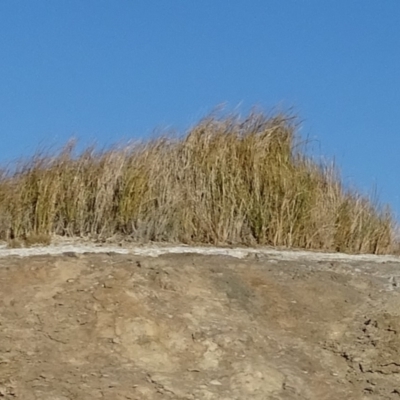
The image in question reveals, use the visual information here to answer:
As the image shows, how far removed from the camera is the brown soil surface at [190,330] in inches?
231

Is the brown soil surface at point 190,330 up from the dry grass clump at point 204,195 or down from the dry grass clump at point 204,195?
down

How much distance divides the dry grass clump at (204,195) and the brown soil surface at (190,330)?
2.22 meters

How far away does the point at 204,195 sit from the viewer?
33.2ft

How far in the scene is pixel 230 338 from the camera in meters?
6.39

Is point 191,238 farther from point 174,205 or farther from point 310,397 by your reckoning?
point 310,397

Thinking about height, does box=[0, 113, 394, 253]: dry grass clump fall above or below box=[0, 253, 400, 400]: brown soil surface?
above

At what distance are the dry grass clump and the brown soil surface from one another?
2218 millimetres

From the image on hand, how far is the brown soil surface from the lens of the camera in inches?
231

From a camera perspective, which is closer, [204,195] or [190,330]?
[190,330]

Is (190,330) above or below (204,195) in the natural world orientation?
below

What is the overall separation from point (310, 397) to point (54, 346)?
160cm

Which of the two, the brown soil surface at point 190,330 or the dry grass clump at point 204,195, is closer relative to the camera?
the brown soil surface at point 190,330

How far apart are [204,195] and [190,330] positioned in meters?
3.83

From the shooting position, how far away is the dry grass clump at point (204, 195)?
32.2ft
